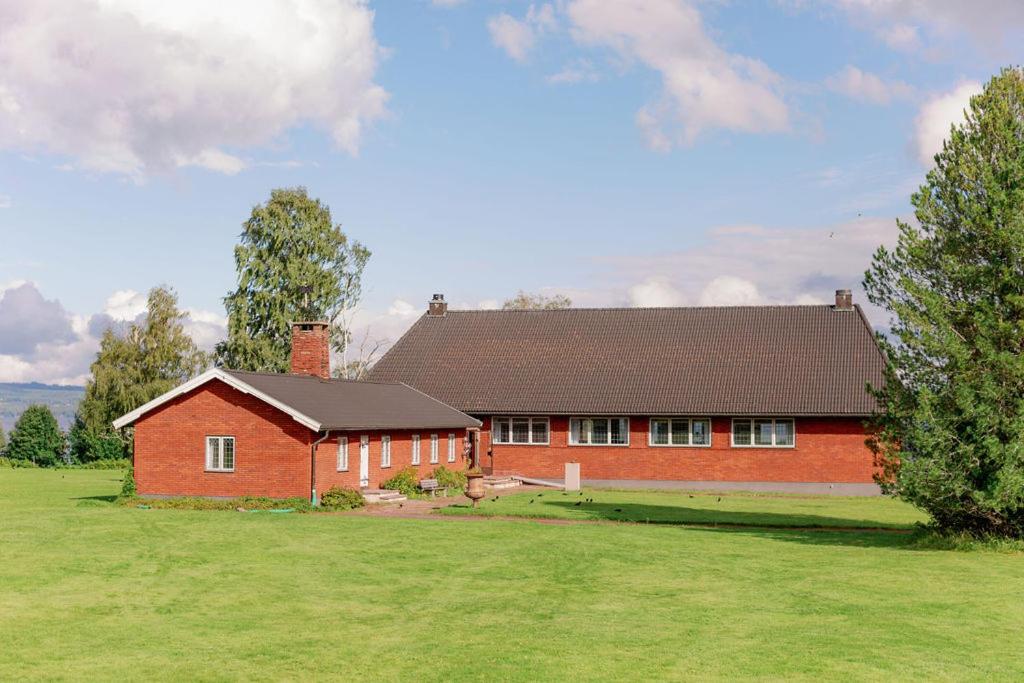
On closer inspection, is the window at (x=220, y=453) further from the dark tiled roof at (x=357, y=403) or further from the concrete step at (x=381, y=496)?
the concrete step at (x=381, y=496)

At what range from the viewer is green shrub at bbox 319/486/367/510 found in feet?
111

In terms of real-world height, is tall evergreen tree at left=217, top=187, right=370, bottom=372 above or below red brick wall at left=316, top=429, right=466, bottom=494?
above

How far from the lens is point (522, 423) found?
4812 cm

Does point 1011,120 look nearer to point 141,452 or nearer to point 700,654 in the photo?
point 700,654

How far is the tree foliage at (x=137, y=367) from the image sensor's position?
217ft

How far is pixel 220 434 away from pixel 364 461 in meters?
5.08

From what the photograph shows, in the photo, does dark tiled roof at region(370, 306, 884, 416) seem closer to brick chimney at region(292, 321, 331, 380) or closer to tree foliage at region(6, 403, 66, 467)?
brick chimney at region(292, 321, 331, 380)

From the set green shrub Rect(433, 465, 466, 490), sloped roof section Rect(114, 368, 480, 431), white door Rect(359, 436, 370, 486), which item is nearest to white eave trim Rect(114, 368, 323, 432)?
sloped roof section Rect(114, 368, 480, 431)

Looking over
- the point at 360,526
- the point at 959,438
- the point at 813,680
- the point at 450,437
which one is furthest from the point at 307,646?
the point at 450,437

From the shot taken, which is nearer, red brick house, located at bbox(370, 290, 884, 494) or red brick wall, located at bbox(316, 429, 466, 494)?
red brick wall, located at bbox(316, 429, 466, 494)

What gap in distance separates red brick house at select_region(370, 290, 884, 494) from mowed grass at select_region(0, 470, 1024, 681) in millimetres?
15953

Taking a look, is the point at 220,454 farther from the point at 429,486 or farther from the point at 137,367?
the point at 137,367

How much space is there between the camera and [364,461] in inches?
1486

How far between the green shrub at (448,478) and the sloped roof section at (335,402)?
176 cm
